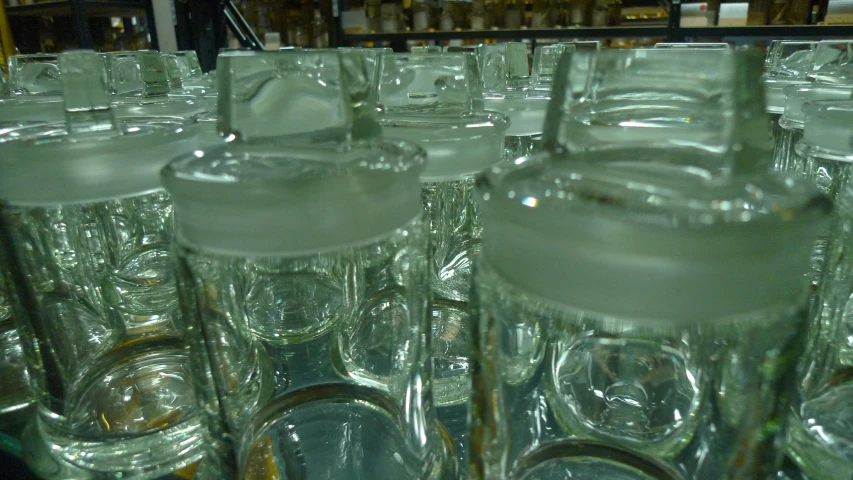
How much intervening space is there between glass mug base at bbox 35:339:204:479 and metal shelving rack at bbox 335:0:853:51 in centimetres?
160

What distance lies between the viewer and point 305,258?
31 cm

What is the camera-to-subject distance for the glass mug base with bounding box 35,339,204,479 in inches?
12.9

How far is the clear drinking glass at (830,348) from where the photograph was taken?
31 cm

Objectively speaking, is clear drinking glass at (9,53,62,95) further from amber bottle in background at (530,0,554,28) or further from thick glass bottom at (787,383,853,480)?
amber bottle in background at (530,0,554,28)

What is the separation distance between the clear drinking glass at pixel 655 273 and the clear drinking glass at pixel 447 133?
63 millimetres

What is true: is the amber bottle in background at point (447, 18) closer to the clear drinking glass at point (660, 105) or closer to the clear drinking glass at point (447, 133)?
the clear drinking glass at point (447, 133)

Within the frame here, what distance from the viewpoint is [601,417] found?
1.20 ft

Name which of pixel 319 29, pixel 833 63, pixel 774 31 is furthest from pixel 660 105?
pixel 319 29

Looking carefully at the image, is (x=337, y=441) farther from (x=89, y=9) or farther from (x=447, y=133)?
(x=89, y=9)

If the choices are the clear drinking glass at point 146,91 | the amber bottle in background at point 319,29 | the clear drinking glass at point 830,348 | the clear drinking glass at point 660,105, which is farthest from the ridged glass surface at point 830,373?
the amber bottle in background at point 319,29

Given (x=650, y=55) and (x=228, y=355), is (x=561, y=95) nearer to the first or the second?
(x=650, y=55)

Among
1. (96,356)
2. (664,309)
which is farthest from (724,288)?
(96,356)

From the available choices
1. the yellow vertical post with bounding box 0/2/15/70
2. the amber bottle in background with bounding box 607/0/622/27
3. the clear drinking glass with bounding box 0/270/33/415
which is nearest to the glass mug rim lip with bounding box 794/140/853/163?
the clear drinking glass with bounding box 0/270/33/415

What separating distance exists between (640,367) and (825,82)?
1.22 ft
